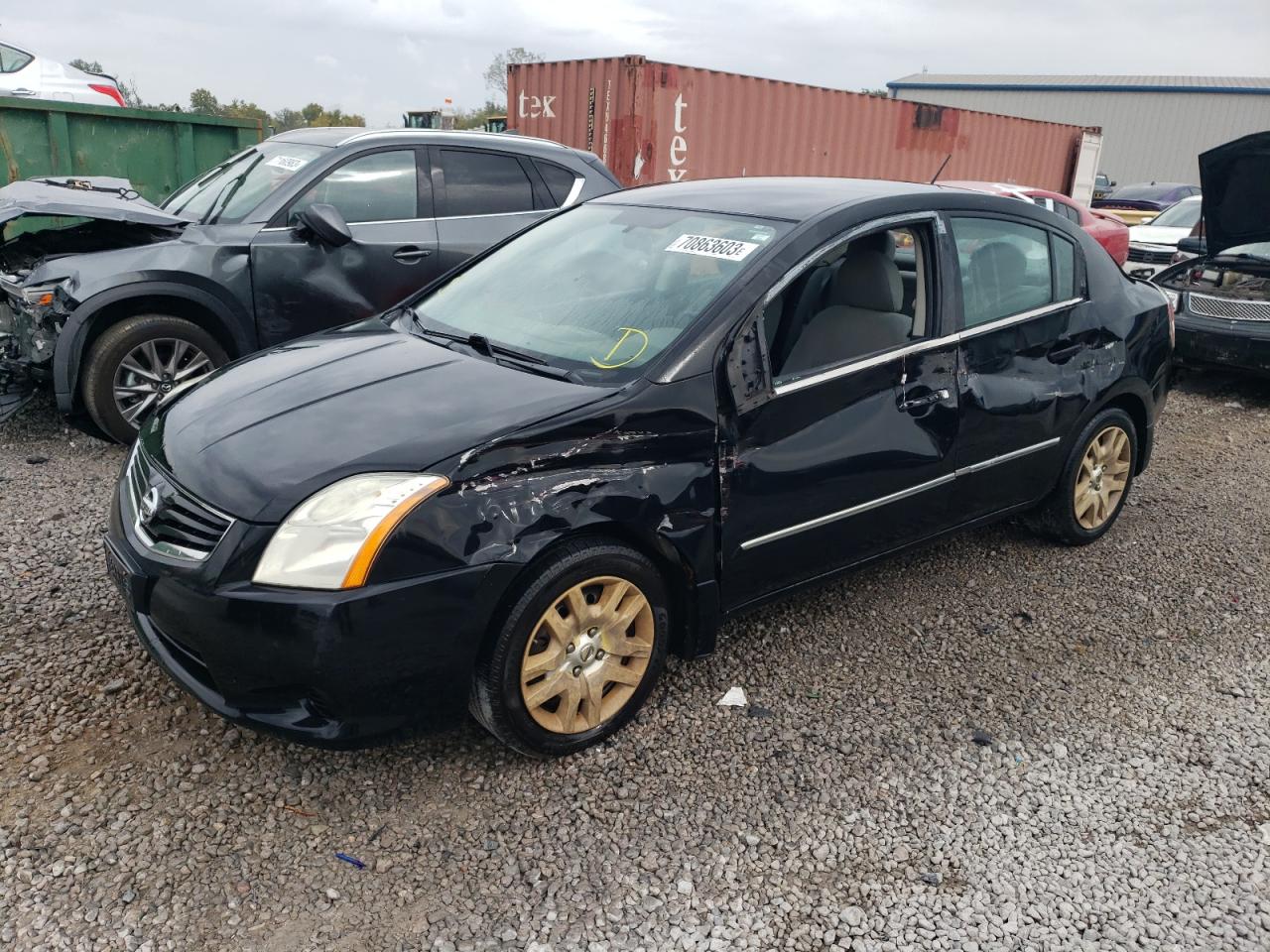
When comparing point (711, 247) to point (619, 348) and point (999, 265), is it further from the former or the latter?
point (999, 265)

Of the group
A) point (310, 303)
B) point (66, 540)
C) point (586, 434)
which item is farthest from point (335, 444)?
point (310, 303)

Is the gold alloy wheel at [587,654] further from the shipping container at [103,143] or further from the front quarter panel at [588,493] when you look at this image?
the shipping container at [103,143]

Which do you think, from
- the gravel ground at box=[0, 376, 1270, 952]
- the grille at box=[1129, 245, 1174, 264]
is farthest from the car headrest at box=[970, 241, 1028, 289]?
the grille at box=[1129, 245, 1174, 264]

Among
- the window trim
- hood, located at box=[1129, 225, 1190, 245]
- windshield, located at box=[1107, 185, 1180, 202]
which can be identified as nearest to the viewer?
the window trim

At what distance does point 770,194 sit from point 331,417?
1781 mm

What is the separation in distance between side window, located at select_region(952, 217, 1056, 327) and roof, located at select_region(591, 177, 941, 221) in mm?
243

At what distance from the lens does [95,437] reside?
5.54 metres

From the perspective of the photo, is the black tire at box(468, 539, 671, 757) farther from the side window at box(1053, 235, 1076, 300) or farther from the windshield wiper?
the side window at box(1053, 235, 1076, 300)

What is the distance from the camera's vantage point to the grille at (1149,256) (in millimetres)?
14820

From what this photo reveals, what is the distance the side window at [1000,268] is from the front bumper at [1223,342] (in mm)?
4305

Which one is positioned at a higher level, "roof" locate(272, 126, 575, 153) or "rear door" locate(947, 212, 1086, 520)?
"roof" locate(272, 126, 575, 153)

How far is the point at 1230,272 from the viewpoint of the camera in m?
7.98

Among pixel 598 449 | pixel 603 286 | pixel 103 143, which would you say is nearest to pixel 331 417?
pixel 598 449

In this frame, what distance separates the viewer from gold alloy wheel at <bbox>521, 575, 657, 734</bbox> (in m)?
2.76
